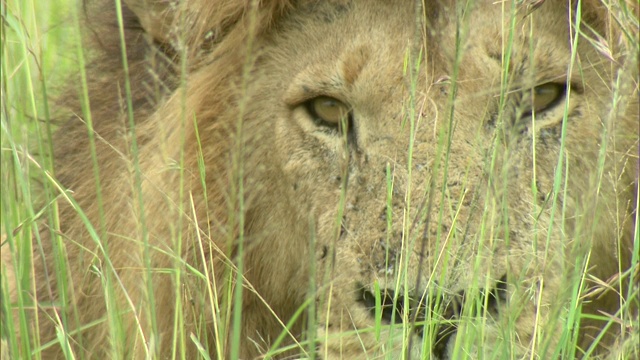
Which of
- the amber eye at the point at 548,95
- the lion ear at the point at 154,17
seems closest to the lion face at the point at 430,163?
the amber eye at the point at 548,95

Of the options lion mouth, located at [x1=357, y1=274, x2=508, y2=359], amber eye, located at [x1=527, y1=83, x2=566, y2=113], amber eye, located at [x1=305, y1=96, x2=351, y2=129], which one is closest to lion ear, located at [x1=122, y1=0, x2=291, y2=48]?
amber eye, located at [x1=305, y1=96, x2=351, y2=129]

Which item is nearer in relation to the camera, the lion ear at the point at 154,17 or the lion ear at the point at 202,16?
the lion ear at the point at 202,16

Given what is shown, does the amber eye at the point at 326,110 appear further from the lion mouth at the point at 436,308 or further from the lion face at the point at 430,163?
the lion mouth at the point at 436,308

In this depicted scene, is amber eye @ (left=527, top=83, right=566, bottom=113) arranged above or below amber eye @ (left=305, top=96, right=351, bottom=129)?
above

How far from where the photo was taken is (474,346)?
2646mm

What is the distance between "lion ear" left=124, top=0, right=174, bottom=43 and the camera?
337cm

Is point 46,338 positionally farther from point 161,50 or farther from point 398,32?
point 398,32

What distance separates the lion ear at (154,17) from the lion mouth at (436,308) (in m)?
1.20

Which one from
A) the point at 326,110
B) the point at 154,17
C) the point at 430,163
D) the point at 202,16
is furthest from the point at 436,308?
the point at 154,17

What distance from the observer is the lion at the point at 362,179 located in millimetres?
2590

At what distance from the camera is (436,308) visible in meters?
2.50

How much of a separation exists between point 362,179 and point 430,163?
24cm

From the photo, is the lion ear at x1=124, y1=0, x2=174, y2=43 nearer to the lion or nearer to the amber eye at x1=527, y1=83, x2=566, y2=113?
the lion

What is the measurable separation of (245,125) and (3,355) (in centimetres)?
126
